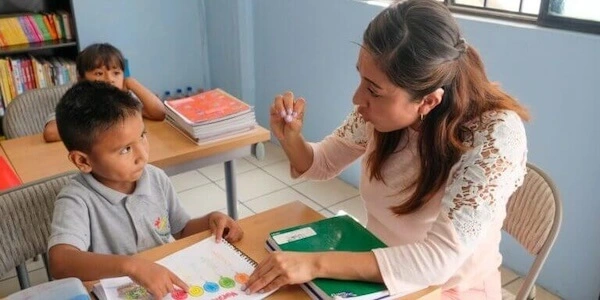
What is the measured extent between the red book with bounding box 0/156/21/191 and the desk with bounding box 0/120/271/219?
17 millimetres

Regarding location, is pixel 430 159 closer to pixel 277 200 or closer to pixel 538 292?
pixel 538 292

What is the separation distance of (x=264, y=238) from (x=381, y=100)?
0.41 meters

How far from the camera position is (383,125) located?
44.4 inches

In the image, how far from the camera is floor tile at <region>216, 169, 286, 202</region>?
3059mm

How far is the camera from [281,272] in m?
0.96

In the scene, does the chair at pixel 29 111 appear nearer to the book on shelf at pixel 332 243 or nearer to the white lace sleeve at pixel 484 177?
the book on shelf at pixel 332 243

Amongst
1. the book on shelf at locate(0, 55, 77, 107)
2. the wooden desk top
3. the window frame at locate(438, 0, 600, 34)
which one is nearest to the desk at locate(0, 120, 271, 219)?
the wooden desk top

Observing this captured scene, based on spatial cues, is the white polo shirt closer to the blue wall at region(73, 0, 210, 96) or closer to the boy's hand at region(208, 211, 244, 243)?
the boy's hand at region(208, 211, 244, 243)

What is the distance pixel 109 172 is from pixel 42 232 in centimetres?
32

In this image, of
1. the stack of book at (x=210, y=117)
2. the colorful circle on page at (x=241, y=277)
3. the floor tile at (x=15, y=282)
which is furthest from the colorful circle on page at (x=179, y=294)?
the floor tile at (x=15, y=282)

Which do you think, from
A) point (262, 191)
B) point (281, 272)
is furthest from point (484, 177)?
point (262, 191)

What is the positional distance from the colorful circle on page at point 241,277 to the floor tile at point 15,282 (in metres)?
1.52

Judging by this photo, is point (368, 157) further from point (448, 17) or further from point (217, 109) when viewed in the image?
point (217, 109)

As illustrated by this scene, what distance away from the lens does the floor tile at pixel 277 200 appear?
2900 millimetres
